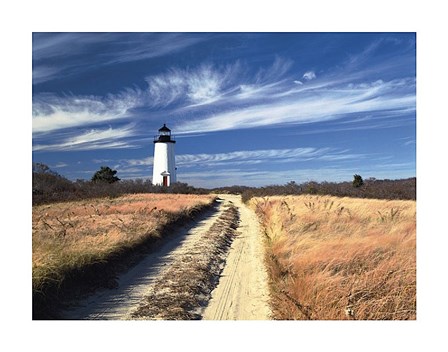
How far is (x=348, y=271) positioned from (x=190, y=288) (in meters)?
2.20

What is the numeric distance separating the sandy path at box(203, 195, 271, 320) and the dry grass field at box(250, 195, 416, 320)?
19 cm

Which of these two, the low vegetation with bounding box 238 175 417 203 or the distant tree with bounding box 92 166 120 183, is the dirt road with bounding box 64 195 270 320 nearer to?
the distant tree with bounding box 92 166 120 183

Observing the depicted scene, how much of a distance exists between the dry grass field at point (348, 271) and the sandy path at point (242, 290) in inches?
7.6

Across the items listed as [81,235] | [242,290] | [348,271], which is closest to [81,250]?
[81,235]

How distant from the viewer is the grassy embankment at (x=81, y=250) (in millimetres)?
5094

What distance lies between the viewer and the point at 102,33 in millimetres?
5938

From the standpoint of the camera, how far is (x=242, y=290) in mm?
5746

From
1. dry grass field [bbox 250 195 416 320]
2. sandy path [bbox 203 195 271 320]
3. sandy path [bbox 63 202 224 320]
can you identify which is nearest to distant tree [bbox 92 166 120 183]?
sandy path [bbox 63 202 224 320]

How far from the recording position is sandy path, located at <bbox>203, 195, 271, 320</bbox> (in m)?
4.94

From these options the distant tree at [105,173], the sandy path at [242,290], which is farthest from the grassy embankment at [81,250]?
the sandy path at [242,290]

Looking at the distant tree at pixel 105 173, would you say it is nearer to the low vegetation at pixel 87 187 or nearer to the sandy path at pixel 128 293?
the low vegetation at pixel 87 187
